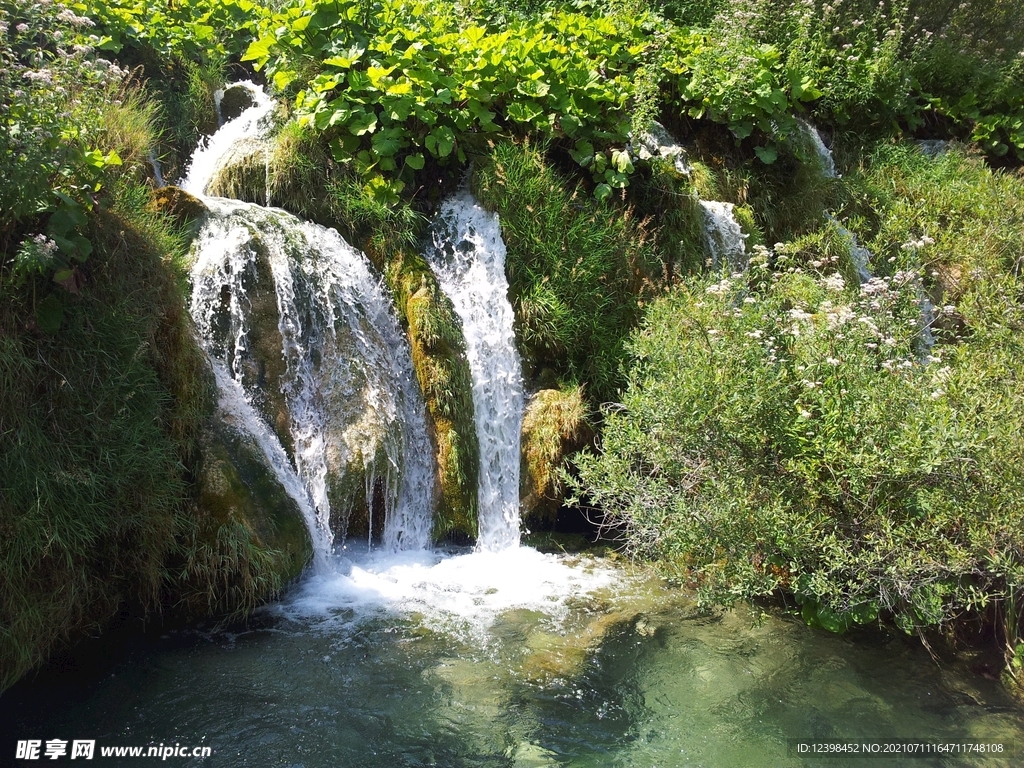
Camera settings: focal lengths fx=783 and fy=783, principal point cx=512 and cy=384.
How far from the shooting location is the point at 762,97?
23.8 ft

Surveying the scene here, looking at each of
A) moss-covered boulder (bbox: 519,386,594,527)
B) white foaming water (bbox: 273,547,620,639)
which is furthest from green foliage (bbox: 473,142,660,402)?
white foaming water (bbox: 273,547,620,639)

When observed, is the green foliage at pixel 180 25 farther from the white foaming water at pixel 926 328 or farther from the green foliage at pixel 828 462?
the white foaming water at pixel 926 328

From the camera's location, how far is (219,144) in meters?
6.64

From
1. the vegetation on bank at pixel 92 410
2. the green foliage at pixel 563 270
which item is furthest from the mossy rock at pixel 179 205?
the green foliage at pixel 563 270

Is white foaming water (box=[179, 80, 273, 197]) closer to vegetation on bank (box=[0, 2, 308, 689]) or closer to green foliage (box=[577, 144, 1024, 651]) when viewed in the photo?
vegetation on bank (box=[0, 2, 308, 689])

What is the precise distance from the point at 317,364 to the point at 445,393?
89cm

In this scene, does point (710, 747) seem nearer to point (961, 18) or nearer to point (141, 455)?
point (141, 455)

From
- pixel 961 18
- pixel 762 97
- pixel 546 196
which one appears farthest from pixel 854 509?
pixel 961 18

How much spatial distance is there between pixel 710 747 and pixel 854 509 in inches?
55.4

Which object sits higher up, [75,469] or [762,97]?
[762,97]

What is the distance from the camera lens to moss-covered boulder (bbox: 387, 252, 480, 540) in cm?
536

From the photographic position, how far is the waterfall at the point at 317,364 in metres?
4.98

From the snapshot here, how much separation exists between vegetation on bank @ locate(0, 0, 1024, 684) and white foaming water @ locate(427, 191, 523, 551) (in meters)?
0.15

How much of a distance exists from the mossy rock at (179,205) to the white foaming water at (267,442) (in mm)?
1059
